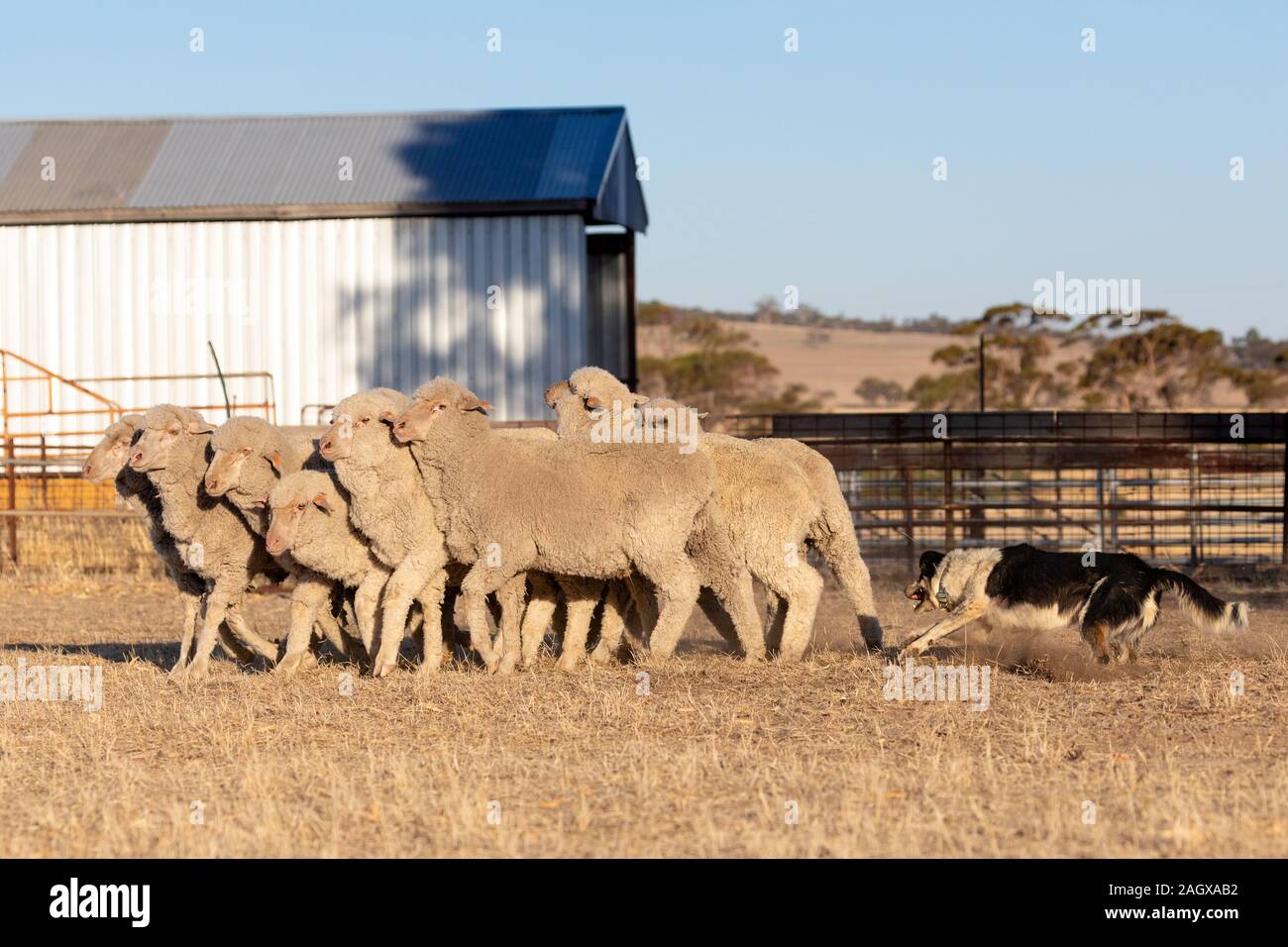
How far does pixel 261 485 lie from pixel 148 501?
1.02 metres

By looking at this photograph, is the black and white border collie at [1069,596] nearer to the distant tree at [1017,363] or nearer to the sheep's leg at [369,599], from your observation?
the sheep's leg at [369,599]

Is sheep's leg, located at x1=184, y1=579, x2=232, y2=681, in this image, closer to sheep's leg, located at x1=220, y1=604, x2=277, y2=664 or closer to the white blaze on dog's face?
sheep's leg, located at x1=220, y1=604, x2=277, y2=664

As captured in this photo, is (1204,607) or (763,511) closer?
(1204,607)

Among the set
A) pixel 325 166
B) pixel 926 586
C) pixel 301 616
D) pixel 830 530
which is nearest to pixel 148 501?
pixel 301 616

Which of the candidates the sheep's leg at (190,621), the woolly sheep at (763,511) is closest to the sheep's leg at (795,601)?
the woolly sheep at (763,511)

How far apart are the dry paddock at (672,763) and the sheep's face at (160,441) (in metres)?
1.34

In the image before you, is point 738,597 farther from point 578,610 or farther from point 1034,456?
point 1034,456

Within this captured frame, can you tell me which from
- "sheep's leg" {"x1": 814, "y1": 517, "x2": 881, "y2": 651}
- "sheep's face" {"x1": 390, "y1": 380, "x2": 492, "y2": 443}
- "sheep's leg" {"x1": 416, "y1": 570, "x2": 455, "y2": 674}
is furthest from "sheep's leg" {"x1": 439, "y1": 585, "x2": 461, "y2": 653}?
"sheep's leg" {"x1": 814, "y1": 517, "x2": 881, "y2": 651}

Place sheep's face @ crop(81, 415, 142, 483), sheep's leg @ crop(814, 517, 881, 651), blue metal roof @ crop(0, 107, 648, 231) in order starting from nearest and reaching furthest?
sheep's face @ crop(81, 415, 142, 483)
sheep's leg @ crop(814, 517, 881, 651)
blue metal roof @ crop(0, 107, 648, 231)

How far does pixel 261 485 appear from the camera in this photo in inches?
379

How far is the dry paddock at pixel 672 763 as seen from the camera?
5535 mm

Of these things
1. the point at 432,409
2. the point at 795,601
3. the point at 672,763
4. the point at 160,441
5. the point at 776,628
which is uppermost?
the point at 432,409

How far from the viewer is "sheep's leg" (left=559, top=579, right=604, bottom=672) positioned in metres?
9.75

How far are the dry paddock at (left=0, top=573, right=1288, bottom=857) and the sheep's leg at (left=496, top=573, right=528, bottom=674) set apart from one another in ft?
0.87
